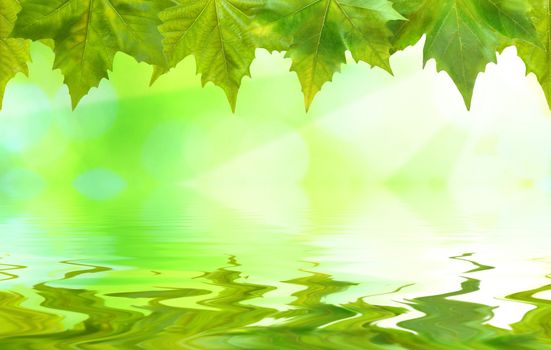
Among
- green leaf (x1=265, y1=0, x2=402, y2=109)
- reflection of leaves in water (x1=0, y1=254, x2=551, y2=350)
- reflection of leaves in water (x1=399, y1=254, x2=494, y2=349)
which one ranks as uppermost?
green leaf (x1=265, y1=0, x2=402, y2=109)

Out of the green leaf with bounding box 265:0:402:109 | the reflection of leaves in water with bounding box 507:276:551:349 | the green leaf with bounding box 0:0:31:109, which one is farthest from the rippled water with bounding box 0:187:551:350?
the green leaf with bounding box 265:0:402:109

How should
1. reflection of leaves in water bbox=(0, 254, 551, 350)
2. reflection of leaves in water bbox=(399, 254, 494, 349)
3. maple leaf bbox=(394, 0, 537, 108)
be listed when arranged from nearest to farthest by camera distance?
maple leaf bbox=(394, 0, 537, 108) < reflection of leaves in water bbox=(0, 254, 551, 350) < reflection of leaves in water bbox=(399, 254, 494, 349)

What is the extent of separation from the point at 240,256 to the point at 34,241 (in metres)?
1.80

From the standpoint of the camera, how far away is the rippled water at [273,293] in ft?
7.63

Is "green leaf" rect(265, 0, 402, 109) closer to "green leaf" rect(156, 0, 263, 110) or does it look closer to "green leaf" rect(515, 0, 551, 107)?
"green leaf" rect(156, 0, 263, 110)

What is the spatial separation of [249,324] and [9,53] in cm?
141

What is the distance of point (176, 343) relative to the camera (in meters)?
2.23

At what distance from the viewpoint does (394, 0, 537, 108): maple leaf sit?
1.07 metres

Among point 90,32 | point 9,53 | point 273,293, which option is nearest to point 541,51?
point 90,32

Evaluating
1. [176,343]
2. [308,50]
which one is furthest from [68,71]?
[176,343]

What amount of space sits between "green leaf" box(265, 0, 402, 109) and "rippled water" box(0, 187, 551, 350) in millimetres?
1204

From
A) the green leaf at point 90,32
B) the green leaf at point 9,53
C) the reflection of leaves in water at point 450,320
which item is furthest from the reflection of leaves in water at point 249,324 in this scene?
the green leaf at point 90,32

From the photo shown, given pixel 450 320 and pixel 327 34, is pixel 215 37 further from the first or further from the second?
pixel 450 320

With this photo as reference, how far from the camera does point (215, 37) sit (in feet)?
3.85
